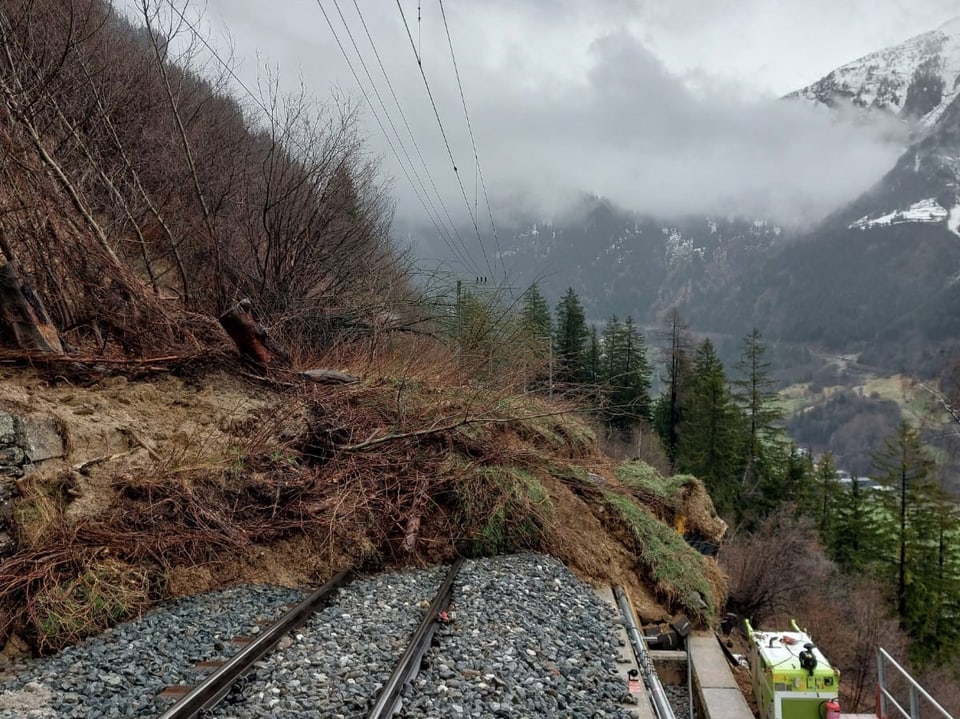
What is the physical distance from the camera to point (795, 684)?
9117 millimetres

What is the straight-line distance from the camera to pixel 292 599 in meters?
6.94

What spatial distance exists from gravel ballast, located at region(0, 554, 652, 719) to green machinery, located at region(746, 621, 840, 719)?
11.4ft

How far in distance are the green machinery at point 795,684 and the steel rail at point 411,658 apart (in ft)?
17.0

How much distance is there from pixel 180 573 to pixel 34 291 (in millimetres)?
4054

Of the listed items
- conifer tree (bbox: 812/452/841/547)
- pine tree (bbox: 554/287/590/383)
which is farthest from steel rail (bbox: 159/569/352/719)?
pine tree (bbox: 554/287/590/383)

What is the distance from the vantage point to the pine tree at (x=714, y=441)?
4231 cm

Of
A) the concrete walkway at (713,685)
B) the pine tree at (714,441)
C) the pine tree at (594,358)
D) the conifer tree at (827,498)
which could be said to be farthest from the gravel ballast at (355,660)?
the pine tree at (594,358)

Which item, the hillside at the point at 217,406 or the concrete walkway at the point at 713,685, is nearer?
the hillside at the point at 217,406

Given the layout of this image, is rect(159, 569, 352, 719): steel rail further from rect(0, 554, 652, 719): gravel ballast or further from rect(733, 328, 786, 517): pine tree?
rect(733, 328, 786, 517): pine tree

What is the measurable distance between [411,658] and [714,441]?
137 ft

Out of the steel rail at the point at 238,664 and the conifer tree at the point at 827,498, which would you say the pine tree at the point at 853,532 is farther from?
the steel rail at the point at 238,664

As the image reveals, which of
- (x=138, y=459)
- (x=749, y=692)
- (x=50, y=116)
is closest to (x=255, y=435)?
(x=138, y=459)

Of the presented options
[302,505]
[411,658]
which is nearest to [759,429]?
[302,505]

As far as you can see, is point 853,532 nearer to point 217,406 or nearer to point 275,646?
point 217,406
